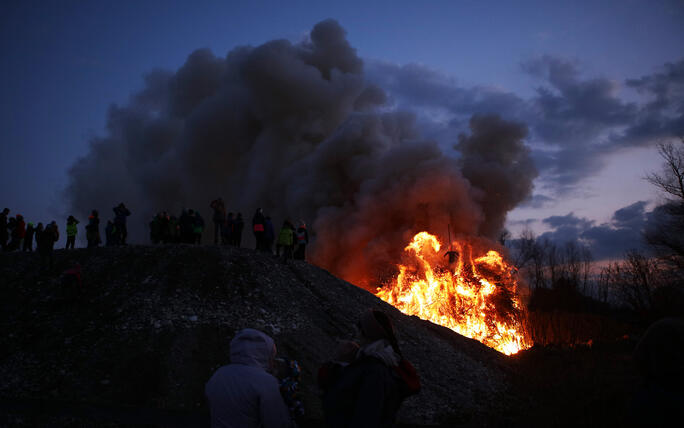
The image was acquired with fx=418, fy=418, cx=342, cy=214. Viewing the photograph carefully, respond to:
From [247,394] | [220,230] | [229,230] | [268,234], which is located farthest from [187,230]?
[247,394]

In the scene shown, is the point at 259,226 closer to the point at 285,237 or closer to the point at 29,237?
the point at 285,237

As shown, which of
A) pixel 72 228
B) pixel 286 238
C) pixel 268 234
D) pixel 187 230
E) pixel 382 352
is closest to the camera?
pixel 382 352

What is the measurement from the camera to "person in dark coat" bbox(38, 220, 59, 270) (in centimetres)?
1681

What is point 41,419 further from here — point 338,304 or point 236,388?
point 338,304

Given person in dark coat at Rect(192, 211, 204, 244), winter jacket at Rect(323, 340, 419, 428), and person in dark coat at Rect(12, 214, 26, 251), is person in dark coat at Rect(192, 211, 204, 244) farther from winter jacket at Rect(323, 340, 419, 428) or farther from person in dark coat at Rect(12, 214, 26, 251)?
winter jacket at Rect(323, 340, 419, 428)

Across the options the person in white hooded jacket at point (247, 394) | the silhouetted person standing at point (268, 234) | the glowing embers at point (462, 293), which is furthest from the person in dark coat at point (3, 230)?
the person in white hooded jacket at point (247, 394)

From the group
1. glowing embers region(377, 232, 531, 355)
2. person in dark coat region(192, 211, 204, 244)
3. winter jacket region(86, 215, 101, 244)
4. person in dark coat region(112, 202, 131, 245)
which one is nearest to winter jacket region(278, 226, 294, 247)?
person in dark coat region(192, 211, 204, 244)

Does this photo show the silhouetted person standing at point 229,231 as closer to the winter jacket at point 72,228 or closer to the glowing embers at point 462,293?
the winter jacket at point 72,228

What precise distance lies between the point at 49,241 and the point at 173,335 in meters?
8.95

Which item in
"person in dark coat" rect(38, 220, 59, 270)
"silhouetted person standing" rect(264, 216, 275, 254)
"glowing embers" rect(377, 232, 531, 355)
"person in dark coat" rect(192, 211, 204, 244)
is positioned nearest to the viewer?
"person in dark coat" rect(38, 220, 59, 270)

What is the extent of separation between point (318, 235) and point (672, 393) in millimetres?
33866

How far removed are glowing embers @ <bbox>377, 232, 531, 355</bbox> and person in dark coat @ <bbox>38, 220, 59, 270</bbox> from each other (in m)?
18.5

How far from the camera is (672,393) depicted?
2748 millimetres

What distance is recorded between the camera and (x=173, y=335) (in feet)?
38.6
